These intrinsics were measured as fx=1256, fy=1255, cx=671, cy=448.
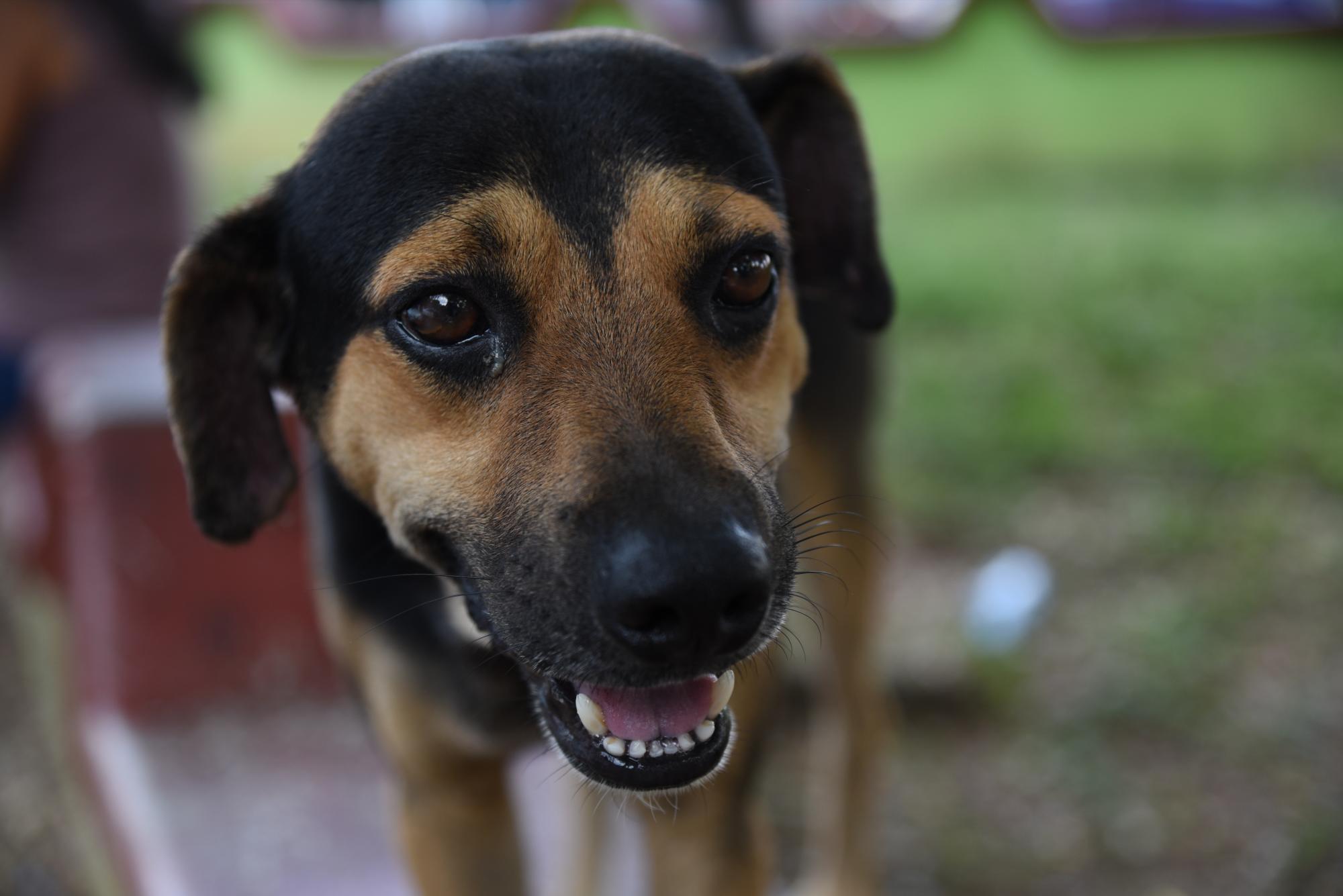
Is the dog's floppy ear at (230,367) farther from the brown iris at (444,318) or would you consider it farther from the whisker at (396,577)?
the brown iris at (444,318)

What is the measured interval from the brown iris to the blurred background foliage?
645 millimetres

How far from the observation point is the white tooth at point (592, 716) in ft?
6.63

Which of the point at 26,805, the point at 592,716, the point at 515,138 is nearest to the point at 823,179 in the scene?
the point at 515,138

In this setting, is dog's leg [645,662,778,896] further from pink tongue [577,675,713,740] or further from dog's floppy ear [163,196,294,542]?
dog's floppy ear [163,196,294,542]

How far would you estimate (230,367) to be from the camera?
7.70 ft

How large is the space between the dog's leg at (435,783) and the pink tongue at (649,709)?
53 centimetres

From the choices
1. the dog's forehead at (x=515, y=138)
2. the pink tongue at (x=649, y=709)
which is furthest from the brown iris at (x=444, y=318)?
the pink tongue at (x=649, y=709)

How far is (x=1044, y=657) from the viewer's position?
4742mm

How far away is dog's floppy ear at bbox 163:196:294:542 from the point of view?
7.45 feet

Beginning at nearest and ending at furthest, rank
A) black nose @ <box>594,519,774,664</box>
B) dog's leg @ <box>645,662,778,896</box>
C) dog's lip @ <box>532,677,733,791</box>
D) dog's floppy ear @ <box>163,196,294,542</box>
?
black nose @ <box>594,519,774,664</box> < dog's lip @ <box>532,677,733,791</box> < dog's floppy ear @ <box>163,196,294,542</box> < dog's leg @ <box>645,662,778,896</box>

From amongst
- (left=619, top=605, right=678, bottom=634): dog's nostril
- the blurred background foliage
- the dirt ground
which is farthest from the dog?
the dirt ground

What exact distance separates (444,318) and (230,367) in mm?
545

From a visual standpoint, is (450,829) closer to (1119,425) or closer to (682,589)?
(682,589)

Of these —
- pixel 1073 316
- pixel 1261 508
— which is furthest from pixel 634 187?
pixel 1073 316
